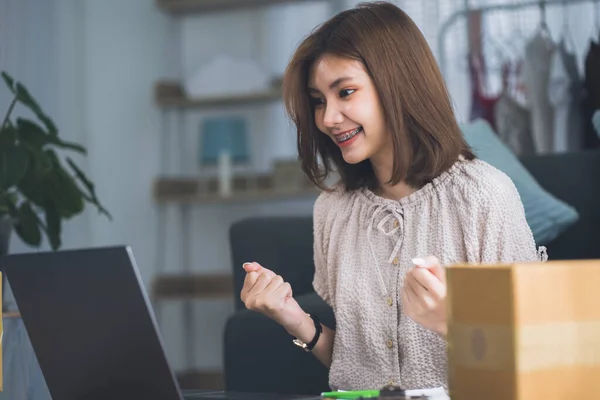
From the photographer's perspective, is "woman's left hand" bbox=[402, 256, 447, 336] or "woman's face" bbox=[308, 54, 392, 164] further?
"woman's face" bbox=[308, 54, 392, 164]

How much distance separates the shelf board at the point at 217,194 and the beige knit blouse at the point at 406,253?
95.5 inches

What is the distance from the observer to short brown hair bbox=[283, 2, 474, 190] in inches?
54.7

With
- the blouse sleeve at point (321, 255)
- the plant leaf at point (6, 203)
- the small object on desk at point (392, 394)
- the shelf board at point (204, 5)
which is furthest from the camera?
the shelf board at point (204, 5)

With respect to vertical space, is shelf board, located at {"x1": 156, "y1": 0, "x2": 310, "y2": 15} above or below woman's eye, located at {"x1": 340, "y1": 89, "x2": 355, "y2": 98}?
above

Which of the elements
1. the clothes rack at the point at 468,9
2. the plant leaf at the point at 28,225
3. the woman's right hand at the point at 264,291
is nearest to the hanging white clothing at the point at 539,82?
the clothes rack at the point at 468,9

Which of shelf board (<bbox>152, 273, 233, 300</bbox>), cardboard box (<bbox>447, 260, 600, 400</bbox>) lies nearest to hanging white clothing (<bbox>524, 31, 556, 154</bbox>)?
shelf board (<bbox>152, 273, 233, 300</bbox>)

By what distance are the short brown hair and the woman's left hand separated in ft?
1.60

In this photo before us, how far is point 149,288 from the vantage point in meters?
4.14

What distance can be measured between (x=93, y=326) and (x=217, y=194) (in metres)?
3.18

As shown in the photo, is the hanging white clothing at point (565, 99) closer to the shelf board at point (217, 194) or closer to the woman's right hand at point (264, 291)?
the shelf board at point (217, 194)

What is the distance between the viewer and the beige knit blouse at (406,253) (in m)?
1.35

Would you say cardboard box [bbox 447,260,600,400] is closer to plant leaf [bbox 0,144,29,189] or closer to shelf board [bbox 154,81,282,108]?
plant leaf [bbox 0,144,29,189]

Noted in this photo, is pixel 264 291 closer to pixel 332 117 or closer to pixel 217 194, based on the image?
pixel 332 117

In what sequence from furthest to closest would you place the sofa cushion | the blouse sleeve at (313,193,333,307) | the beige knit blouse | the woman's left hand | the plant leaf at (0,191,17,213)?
the plant leaf at (0,191,17,213), the sofa cushion, the blouse sleeve at (313,193,333,307), the beige knit blouse, the woman's left hand
